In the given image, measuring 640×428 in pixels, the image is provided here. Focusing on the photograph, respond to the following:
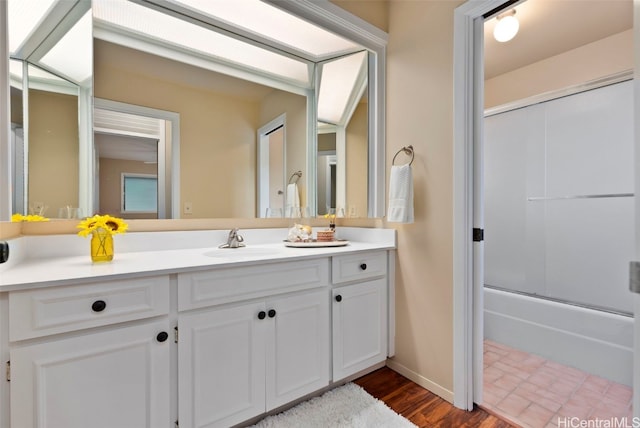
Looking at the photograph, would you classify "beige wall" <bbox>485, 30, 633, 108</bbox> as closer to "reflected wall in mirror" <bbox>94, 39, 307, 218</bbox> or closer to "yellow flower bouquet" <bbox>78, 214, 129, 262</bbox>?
"reflected wall in mirror" <bbox>94, 39, 307, 218</bbox>

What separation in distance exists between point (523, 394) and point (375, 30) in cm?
240

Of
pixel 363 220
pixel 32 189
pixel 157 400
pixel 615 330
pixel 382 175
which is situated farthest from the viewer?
pixel 363 220

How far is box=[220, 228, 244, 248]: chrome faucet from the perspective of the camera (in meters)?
1.72

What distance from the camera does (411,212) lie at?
171 cm

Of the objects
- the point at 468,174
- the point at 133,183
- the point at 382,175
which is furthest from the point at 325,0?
the point at 133,183

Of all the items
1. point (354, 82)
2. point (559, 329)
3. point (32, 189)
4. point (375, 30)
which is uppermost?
point (375, 30)

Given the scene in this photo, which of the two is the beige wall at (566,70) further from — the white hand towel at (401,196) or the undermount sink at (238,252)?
the undermount sink at (238,252)

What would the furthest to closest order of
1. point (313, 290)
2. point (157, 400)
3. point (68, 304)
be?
point (313, 290) → point (157, 400) → point (68, 304)

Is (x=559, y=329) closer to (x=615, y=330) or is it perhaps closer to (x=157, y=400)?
(x=615, y=330)

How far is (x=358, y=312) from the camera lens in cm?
171

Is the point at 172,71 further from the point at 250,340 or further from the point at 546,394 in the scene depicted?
the point at 546,394

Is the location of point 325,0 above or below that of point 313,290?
above

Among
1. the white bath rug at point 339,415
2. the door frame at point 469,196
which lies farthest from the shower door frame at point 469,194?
the white bath rug at point 339,415

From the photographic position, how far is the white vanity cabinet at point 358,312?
1608 mm
